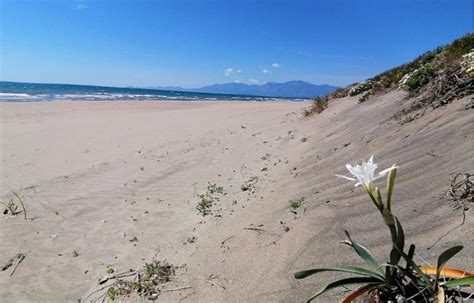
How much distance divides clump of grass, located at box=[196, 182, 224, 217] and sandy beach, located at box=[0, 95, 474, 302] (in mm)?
84

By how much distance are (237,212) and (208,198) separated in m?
0.79

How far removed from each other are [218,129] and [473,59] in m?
7.26

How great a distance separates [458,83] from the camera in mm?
4422

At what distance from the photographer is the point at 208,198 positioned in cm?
486

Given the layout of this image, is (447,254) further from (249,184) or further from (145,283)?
(249,184)

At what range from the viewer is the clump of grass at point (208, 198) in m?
4.44

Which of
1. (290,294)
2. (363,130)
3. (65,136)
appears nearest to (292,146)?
(363,130)

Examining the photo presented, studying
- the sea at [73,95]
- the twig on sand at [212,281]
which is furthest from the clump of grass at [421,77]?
the sea at [73,95]

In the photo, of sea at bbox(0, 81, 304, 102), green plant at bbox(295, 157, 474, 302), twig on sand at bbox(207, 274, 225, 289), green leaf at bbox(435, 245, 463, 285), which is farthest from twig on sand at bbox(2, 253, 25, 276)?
sea at bbox(0, 81, 304, 102)

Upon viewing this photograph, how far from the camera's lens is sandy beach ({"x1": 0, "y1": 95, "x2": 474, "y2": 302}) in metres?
2.53

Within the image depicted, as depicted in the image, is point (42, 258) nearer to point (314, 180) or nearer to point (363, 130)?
point (314, 180)

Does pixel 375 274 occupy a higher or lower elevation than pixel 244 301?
higher

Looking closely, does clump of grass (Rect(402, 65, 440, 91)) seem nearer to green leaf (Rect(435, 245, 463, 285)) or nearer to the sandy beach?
the sandy beach

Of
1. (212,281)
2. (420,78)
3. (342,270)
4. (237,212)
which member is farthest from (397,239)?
(420,78)
